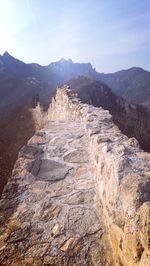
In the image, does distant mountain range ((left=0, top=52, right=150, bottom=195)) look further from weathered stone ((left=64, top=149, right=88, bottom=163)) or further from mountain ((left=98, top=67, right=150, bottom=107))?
weathered stone ((left=64, top=149, right=88, bottom=163))

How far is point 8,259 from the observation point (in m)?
2.69

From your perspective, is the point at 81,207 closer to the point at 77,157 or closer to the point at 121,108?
the point at 77,157

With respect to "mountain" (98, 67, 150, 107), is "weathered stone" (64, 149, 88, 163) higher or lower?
lower

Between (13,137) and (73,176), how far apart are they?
43.5 ft

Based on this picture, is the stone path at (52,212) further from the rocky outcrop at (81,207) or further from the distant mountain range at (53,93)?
the distant mountain range at (53,93)

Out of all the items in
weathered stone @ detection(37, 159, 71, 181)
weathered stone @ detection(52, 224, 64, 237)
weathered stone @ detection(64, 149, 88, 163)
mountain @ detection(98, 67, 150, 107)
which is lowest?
weathered stone @ detection(52, 224, 64, 237)

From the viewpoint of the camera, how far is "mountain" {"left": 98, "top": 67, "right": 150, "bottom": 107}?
61478 mm

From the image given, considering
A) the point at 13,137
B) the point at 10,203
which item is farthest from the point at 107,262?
the point at 13,137

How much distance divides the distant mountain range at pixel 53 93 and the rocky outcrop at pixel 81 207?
5.40 metres

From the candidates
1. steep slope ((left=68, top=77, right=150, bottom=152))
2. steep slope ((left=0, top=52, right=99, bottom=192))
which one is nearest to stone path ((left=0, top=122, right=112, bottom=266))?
steep slope ((left=0, top=52, right=99, bottom=192))

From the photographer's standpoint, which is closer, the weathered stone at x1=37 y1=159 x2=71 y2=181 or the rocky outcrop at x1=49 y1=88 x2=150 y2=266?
the rocky outcrop at x1=49 y1=88 x2=150 y2=266

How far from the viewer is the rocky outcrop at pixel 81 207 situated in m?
2.27

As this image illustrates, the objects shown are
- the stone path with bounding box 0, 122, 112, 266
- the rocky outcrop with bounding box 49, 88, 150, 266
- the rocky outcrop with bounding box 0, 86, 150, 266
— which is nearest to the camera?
the rocky outcrop with bounding box 49, 88, 150, 266

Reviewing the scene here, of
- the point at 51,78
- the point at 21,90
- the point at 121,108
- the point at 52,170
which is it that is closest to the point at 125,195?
the point at 52,170
